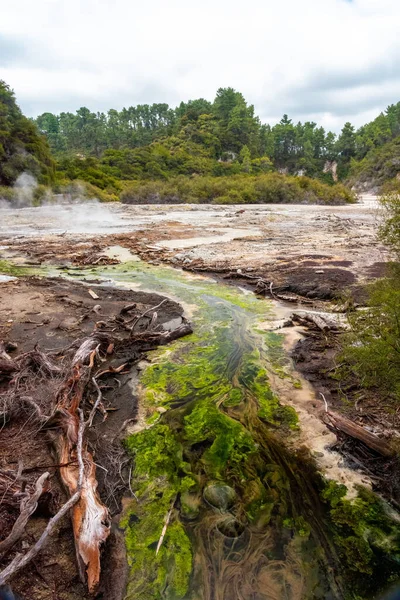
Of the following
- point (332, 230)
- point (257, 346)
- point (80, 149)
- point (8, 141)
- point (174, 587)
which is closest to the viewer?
point (174, 587)

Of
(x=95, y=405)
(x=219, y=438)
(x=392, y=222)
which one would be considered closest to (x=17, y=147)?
(x=95, y=405)

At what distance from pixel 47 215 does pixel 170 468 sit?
3257 cm

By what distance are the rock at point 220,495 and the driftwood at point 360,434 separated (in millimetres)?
1805

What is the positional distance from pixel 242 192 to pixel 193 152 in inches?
1546

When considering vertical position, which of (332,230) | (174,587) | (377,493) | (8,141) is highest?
(8,141)

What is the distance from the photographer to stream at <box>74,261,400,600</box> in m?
3.63

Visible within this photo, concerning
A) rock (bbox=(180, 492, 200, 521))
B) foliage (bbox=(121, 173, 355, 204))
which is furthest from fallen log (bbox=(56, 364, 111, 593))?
foliage (bbox=(121, 173, 355, 204))

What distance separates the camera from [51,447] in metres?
5.11

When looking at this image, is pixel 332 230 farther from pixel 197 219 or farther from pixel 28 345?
pixel 28 345

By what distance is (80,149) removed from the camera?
96688 millimetres

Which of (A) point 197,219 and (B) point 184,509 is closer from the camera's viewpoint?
(B) point 184,509

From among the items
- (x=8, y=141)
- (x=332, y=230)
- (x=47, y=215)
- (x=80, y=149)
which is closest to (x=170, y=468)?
(x=332, y=230)

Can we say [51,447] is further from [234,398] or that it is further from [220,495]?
[234,398]

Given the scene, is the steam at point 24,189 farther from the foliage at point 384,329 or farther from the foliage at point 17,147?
the foliage at point 384,329
